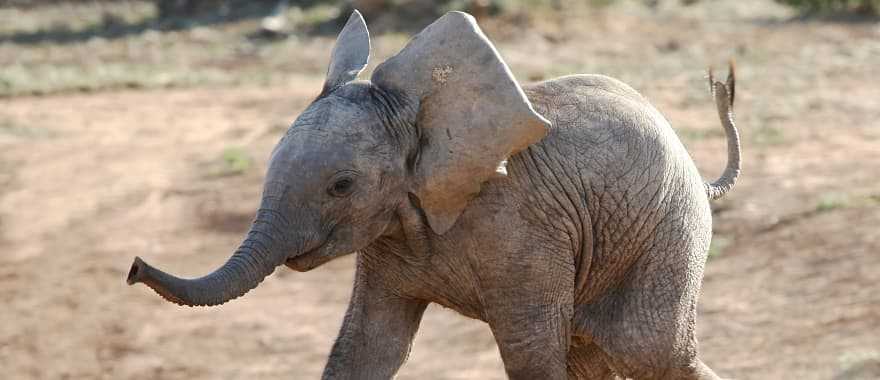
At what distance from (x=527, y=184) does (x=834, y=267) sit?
4175mm

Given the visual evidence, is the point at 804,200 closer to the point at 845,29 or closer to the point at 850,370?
the point at 850,370

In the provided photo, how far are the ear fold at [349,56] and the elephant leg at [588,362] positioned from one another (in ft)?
4.31

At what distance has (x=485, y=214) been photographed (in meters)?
4.23

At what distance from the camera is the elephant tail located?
17.6ft

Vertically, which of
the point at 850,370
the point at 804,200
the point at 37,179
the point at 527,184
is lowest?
the point at 850,370

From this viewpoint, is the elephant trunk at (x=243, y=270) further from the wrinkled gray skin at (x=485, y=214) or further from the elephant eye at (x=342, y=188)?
the elephant eye at (x=342, y=188)

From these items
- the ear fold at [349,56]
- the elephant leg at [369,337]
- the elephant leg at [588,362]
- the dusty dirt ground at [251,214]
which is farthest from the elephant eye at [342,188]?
the dusty dirt ground at [251,214]

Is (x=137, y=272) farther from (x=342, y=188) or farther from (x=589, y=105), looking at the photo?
(x=589, y=105)

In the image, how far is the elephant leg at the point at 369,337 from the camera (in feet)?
15.2

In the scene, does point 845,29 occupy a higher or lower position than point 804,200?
higher

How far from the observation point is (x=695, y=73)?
15820mm

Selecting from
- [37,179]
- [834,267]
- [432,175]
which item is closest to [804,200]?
[834,267]

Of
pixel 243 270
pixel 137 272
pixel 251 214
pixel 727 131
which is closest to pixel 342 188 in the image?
pixel 243 270

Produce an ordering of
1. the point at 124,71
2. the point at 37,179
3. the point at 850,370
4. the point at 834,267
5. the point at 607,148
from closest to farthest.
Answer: the point at 607,148
the point at 850,370
the point at 834,267
the point at 37,179
the point at 124,71
